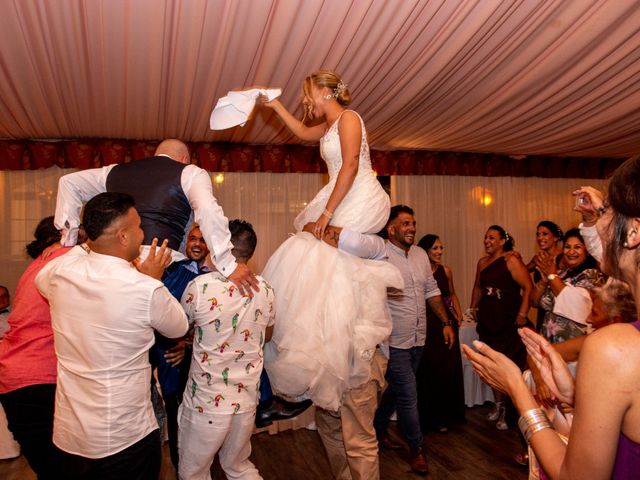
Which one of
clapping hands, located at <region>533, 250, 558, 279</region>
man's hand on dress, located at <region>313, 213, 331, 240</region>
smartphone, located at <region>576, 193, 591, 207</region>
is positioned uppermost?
smartphone, located at <region>576, 193, 591, 207</region>

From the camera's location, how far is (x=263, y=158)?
5.86 m

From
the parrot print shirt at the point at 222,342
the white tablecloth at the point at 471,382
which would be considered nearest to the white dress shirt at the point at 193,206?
the parrot print shirt at the point at 222,342

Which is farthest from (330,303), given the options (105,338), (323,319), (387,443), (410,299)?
(387,443)

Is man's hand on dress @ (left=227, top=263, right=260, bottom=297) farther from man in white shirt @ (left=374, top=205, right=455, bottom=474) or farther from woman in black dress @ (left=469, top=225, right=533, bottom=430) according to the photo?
woman in black dress @ (left=469, top=225, right=533, bottom=430)

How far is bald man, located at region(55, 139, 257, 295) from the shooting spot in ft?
6.88

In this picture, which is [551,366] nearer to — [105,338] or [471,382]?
[105,338]

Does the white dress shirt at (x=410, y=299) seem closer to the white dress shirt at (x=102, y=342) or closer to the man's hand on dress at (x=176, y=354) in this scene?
the man's hand on dress at (x=176, y=354)

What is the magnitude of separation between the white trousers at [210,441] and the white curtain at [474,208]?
15.2 ft

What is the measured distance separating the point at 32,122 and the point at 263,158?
236cm

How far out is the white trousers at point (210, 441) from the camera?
2.20 meters

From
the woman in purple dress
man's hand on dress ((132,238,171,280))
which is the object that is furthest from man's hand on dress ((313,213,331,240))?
the woman in purple dress

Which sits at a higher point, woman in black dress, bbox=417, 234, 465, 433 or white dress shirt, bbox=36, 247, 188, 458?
white dress shirt, bbox=36, 247, 188, 458

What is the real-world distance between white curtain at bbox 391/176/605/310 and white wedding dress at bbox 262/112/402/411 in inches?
164

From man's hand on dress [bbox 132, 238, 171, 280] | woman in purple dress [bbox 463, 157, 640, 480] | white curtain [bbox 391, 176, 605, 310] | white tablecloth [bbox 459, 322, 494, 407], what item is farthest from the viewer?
white curtain [bbox 391, 176, 605, 310]
